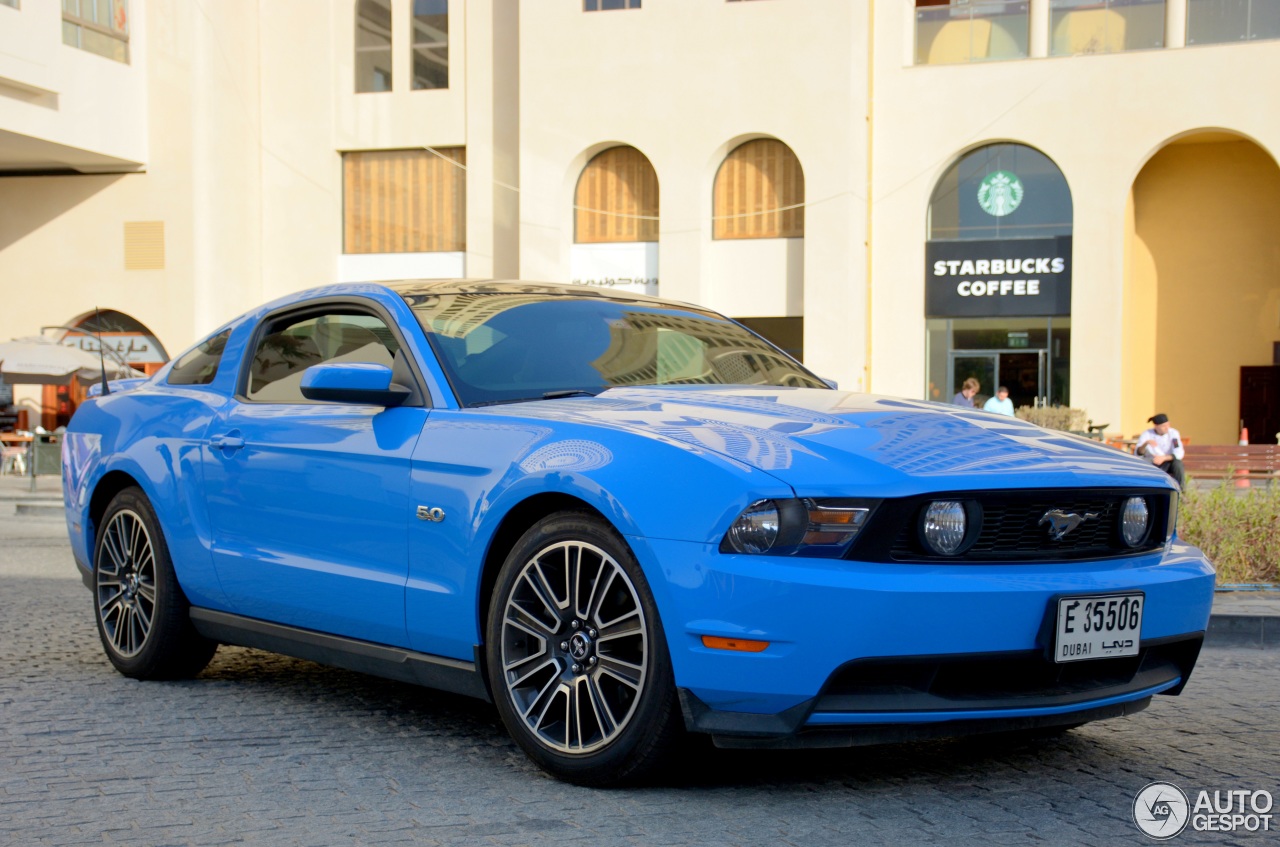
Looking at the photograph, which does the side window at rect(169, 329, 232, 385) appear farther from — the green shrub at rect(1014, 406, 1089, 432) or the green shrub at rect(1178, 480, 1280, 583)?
the green shrub at rect(1014, 406, 1089, 432)

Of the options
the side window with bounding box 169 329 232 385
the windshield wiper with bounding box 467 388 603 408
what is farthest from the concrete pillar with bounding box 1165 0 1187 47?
the windshield wiper with bounding box 467 388 603 408

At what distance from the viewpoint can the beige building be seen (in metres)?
31.8

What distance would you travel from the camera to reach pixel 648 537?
12.8 feet

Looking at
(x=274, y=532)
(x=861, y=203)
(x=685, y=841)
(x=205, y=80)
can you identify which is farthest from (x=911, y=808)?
(x=205, y=80)

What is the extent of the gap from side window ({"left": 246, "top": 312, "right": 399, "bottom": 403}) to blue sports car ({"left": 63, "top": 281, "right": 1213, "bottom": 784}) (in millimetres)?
15

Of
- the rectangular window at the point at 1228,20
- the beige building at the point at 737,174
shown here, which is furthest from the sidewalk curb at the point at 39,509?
the rectangular window at the point at 1228,20

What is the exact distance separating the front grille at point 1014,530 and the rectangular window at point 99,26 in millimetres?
30009

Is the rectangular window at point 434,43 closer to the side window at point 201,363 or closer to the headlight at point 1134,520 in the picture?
the side window at point 201,363

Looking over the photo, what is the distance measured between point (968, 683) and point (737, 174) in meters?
29.8

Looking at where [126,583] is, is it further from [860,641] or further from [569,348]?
[860,641]

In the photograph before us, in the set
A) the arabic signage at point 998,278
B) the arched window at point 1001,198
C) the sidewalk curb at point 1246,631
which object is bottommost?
the sidewalk curb at point 1246,631

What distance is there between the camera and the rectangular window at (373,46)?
1389 inches

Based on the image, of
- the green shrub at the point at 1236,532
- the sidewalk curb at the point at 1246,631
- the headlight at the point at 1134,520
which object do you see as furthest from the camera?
the green shrub at the point at 1236,532

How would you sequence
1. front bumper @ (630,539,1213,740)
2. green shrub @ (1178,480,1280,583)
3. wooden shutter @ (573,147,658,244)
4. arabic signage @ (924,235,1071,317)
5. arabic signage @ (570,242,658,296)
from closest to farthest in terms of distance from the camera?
front bumper @ (630,539,1213,740) < green shrub @ (1178,480,1280,583) < arabic signage @ (924,235,1071,317) < wooden shutter @ (573,147,658,244) < arabic signage @ (570,242,658,296)
